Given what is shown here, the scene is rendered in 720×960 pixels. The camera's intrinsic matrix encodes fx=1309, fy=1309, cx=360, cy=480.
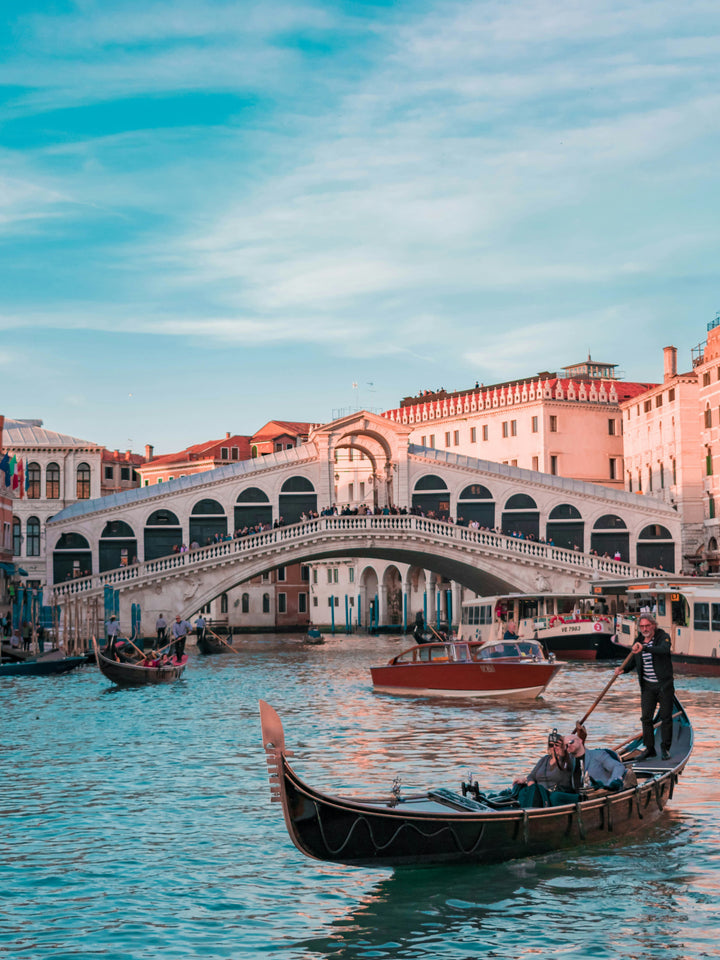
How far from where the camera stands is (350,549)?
41031 millimetres

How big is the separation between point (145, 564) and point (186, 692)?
46.5 ft

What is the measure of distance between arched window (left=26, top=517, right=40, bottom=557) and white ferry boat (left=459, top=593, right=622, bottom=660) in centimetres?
1861

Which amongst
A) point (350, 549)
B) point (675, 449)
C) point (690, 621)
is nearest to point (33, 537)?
point (350, 549)

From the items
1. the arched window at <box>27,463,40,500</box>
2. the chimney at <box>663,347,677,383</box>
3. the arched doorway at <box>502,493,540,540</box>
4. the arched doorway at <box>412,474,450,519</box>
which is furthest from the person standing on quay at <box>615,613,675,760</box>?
the arched window at <box>27,463,40,500</box>

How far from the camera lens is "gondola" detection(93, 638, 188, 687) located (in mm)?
25672

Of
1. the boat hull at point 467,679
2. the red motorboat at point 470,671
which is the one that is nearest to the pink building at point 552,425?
the red motorboat at point 470,671

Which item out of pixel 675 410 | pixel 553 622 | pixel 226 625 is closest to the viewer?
pixel 553 622

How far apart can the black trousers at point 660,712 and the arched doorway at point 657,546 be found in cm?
3405

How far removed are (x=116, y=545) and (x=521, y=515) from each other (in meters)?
13.9

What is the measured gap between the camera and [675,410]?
44750 mm

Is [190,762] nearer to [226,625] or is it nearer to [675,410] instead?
[675,410]

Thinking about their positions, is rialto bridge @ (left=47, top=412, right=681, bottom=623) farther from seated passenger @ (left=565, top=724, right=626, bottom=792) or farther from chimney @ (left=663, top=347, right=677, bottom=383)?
seated passenger @ (left=565, top=724, right=626, bottom=792)

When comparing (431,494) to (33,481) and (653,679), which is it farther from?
(653,679)

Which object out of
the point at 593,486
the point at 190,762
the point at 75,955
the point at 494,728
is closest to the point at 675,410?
the point at 593,486
